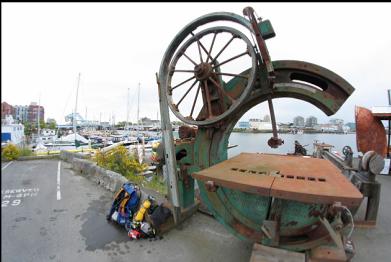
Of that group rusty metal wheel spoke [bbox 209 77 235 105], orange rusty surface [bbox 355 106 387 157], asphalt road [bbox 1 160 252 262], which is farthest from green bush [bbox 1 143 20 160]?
orange rusty surface [bbox 355 106 387 157]

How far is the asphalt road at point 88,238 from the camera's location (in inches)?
128

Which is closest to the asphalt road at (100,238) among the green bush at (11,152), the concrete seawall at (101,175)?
the concrete seawall at (101,175)

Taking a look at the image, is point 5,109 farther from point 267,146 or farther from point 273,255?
point 267,146

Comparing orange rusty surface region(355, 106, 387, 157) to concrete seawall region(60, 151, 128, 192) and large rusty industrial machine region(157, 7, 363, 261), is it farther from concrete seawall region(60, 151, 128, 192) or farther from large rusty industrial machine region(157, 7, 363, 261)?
concrete seawall region(60, 151, 128, 192)

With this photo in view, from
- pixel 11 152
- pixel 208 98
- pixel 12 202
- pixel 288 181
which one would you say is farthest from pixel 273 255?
pixel 11 152

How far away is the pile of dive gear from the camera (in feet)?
12.3

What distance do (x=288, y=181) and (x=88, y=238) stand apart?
11.4 ft

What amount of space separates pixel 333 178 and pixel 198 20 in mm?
2959

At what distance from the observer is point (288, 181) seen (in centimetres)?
229

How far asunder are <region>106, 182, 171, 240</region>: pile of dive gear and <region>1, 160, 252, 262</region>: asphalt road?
0.14 meters

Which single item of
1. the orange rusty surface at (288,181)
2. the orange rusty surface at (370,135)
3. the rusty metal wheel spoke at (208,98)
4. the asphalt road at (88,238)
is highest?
the rusty metal wheel spoke at (208,98)

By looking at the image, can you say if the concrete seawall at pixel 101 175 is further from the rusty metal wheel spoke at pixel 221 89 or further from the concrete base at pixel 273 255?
the concrete base at pixel 273 255

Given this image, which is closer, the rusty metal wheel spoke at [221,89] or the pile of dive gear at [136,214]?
the rusty metal wheel spoke at [221,89]

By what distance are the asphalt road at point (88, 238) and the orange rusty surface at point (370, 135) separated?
24.8 feet
